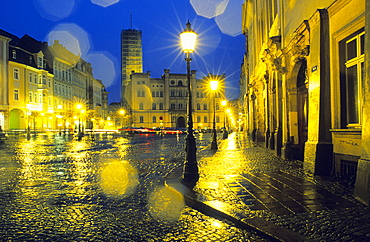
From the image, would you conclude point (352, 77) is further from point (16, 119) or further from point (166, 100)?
point (166, 100)

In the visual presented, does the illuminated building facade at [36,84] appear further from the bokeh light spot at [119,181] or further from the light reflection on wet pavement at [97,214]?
the light reflection on wet pavement at [97,214]

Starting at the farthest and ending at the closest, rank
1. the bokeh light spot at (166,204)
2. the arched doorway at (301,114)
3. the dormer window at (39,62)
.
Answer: the dormer window at (39,62), the arched doorway at (301,114), the bokeh light spot at (166,204)

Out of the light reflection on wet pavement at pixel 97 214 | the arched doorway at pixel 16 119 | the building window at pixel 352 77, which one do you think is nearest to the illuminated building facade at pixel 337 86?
the building window at pixel 352 77

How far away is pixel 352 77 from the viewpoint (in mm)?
8102

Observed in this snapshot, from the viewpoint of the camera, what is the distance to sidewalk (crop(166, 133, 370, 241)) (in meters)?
4.53

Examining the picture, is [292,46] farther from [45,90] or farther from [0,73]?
[45,90]

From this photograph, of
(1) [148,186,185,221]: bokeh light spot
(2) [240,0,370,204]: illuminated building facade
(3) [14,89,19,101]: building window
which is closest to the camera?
(1) [148,186,185,221]: bokeh light spot

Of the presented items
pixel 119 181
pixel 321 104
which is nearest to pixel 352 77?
pixel 321 104

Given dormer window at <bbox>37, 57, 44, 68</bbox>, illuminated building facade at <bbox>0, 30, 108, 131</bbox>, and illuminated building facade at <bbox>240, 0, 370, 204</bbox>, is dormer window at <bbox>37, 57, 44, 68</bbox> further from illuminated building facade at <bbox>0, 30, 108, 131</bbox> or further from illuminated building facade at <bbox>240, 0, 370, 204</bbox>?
illuminated building facade at <bbox>240, 0, 370, 204</bbox>

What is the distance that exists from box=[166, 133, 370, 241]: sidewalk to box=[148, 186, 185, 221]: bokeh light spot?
17cm

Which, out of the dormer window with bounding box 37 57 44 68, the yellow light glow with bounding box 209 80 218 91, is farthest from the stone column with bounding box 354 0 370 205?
the dormer window with bounding box 37 57 44 68

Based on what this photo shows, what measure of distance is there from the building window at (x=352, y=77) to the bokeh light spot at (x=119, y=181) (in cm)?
Answer: 547

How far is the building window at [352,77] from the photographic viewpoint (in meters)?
7.63

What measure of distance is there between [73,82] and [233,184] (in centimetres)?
7826
